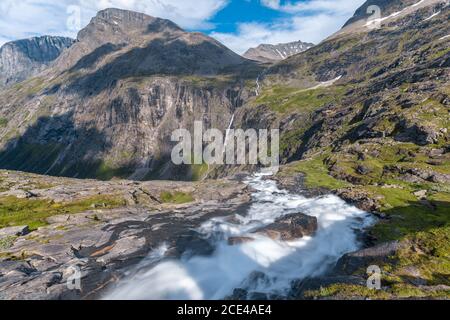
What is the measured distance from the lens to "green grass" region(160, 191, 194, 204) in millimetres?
90938

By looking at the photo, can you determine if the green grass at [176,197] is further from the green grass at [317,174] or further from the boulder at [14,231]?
the boulder at [14,231]

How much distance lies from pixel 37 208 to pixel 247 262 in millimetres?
71069

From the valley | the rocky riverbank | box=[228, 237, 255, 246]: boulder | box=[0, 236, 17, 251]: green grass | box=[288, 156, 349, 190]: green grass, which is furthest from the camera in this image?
box=[288, 156, 349, 190]: green grass

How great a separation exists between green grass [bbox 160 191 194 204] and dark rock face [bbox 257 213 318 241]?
126 feet

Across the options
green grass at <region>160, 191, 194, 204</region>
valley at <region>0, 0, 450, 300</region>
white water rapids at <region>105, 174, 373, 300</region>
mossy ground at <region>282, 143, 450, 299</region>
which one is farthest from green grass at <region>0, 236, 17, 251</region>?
mossy ground at <region>282, 143, 450, 299</region>

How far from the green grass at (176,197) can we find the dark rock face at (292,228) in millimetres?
38345

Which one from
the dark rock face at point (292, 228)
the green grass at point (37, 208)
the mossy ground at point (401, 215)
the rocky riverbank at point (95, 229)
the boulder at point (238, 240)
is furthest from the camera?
the green grass at point (37, 208)

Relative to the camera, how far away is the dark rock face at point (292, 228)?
172ft

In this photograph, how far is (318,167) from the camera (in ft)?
318

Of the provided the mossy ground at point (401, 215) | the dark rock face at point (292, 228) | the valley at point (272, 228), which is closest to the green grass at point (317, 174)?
→ the mossy ground at point (401, 215)

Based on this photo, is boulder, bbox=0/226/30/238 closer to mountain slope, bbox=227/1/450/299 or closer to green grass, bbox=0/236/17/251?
green grass, bbox=0/236/17/251

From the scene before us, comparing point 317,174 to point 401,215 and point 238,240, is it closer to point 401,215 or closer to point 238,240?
point 401,215
